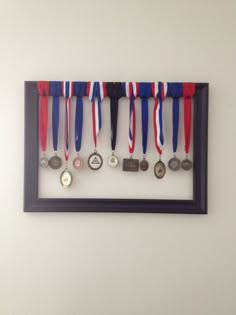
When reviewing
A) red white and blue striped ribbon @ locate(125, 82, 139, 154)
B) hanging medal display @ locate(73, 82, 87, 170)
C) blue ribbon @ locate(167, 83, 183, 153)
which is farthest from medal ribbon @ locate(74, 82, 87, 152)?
blue ribbon @ locate(167, 83, 183, 153)

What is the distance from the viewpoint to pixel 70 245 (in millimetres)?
1134

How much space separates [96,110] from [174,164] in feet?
1.50

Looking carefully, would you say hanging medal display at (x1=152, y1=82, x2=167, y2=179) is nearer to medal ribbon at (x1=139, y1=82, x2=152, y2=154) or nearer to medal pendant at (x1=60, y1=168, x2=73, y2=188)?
medal ribbon at (x1=139, y1=82, x2=152, y2=154)

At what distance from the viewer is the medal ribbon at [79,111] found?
43.3 inches

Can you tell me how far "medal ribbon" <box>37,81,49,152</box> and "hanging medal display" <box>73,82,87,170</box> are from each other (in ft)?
0.48

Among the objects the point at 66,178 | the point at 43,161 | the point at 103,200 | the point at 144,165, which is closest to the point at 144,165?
the point at 144,165

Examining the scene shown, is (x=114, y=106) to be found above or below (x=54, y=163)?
above

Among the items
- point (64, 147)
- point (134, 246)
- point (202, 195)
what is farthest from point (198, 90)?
point (134, 246)

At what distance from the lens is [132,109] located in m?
1.12

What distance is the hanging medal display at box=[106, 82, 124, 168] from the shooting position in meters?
1.10

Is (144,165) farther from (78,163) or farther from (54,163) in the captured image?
(54,163)

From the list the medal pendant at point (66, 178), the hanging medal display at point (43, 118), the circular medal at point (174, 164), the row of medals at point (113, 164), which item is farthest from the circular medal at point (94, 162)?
the circular medal at point (174, 164)
